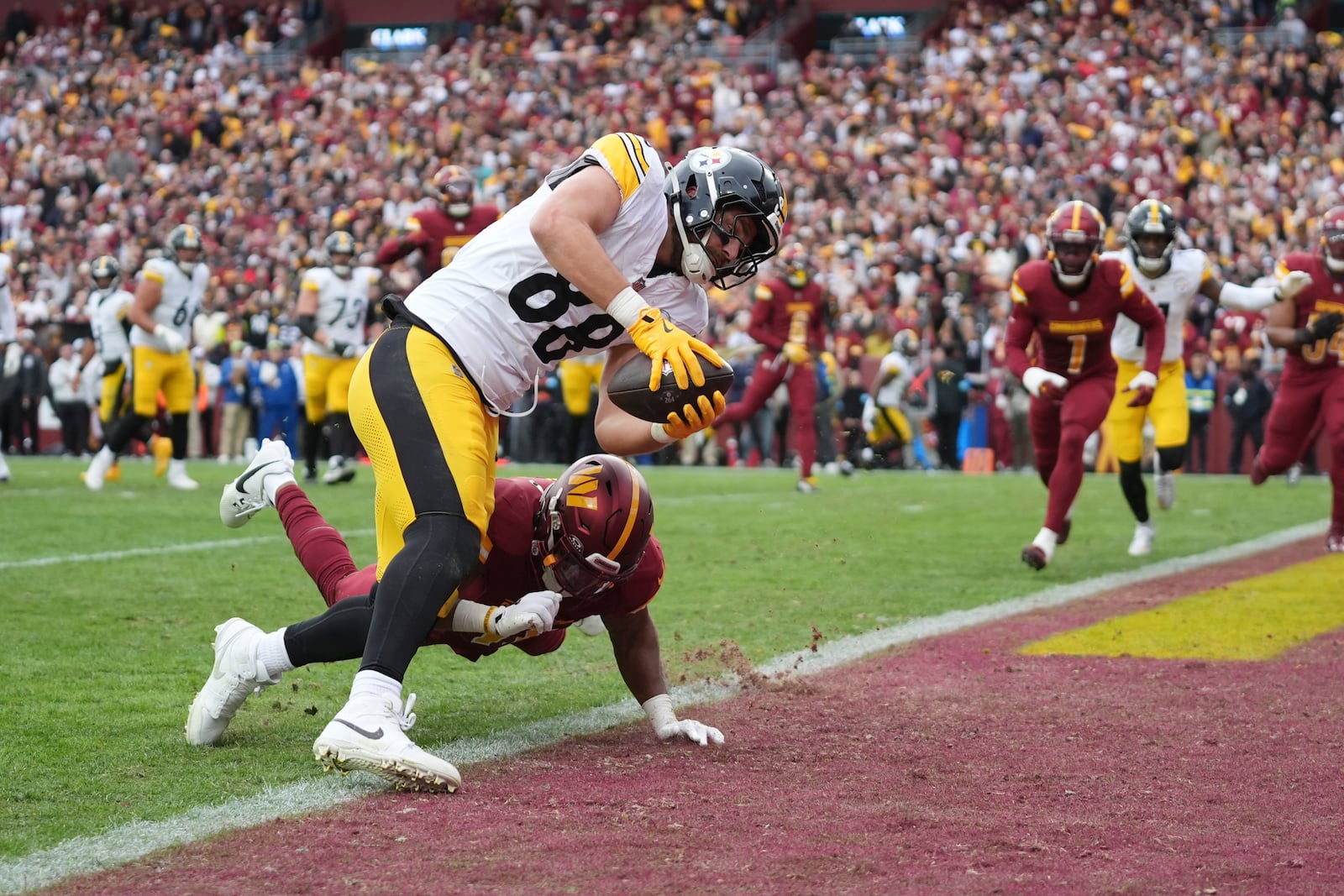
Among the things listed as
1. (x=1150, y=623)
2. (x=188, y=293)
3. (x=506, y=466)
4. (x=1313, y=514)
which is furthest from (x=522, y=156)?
(x=1150, y=623)

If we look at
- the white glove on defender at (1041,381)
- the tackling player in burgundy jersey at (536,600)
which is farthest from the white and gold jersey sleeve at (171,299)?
the tackling player in burgundy jersey at (536,600)

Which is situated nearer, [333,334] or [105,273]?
[333,334]

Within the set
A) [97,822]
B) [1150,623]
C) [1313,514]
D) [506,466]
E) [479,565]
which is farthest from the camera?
[506,466]

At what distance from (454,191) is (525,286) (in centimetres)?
793

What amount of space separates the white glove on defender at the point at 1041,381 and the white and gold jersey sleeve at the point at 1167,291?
111 cm

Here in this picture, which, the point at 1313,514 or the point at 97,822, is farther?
the point at 1313,514

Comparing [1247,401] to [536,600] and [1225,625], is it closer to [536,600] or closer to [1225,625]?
[1225,625]

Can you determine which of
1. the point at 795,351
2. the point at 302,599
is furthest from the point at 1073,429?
the point at 795,351

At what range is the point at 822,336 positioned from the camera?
14.3 m

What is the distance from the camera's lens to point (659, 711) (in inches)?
165

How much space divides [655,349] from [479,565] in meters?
0.77

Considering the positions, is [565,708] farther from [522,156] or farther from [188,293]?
[522,156]

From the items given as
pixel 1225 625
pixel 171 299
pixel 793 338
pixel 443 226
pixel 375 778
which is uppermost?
pixel 443 226

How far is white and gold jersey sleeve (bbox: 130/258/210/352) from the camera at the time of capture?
12.2m
